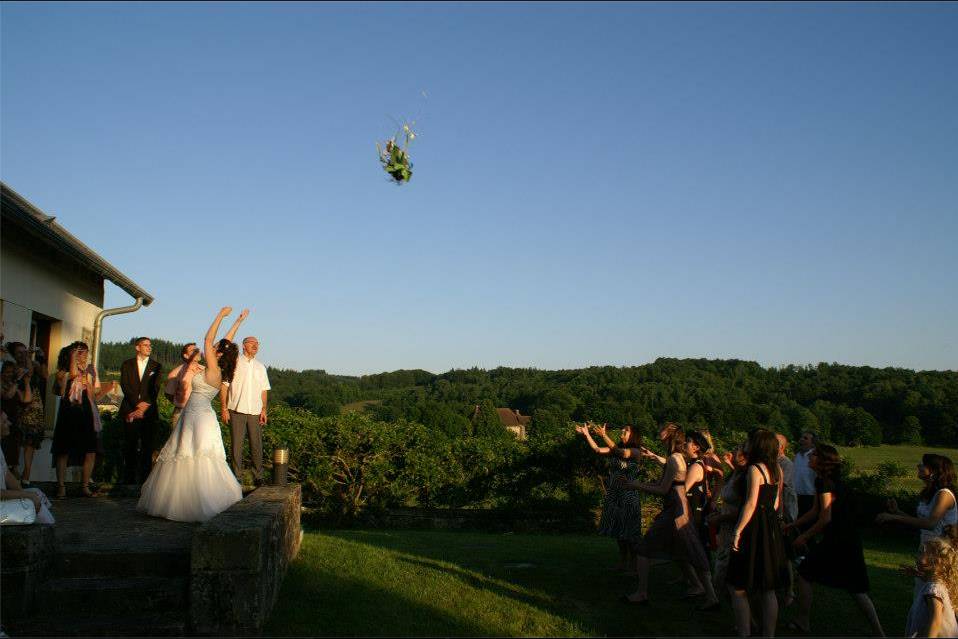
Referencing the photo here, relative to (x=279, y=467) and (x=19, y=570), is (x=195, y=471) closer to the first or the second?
(x=279, y=467)

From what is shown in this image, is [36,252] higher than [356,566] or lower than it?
higher

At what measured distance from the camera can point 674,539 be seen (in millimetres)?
7328

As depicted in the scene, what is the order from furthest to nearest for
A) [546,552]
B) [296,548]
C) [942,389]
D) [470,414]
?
1. [470,414]
2. [942,389]
3. [546,552]
4. [296,548]

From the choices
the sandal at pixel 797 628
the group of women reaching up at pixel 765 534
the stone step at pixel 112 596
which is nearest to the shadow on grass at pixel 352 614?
the stone step at pixel 112 596

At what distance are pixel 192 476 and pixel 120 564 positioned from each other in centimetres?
172

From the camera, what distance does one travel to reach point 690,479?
7523mm

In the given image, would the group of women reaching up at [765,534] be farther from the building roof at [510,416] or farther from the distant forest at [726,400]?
the building roof at [510,416]

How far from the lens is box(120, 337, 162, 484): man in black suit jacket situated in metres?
10.1

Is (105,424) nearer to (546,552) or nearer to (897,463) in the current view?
(546,552)

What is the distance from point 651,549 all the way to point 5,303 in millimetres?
8954

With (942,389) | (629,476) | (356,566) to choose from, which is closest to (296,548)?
(356,566)

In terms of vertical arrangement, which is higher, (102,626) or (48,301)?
(48,301)

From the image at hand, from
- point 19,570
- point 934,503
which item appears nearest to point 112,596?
point 19,570

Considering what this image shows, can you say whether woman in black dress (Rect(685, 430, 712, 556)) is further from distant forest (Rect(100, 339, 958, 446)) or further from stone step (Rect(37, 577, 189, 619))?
distant forest (Rect(100, 339, 958, 446))
